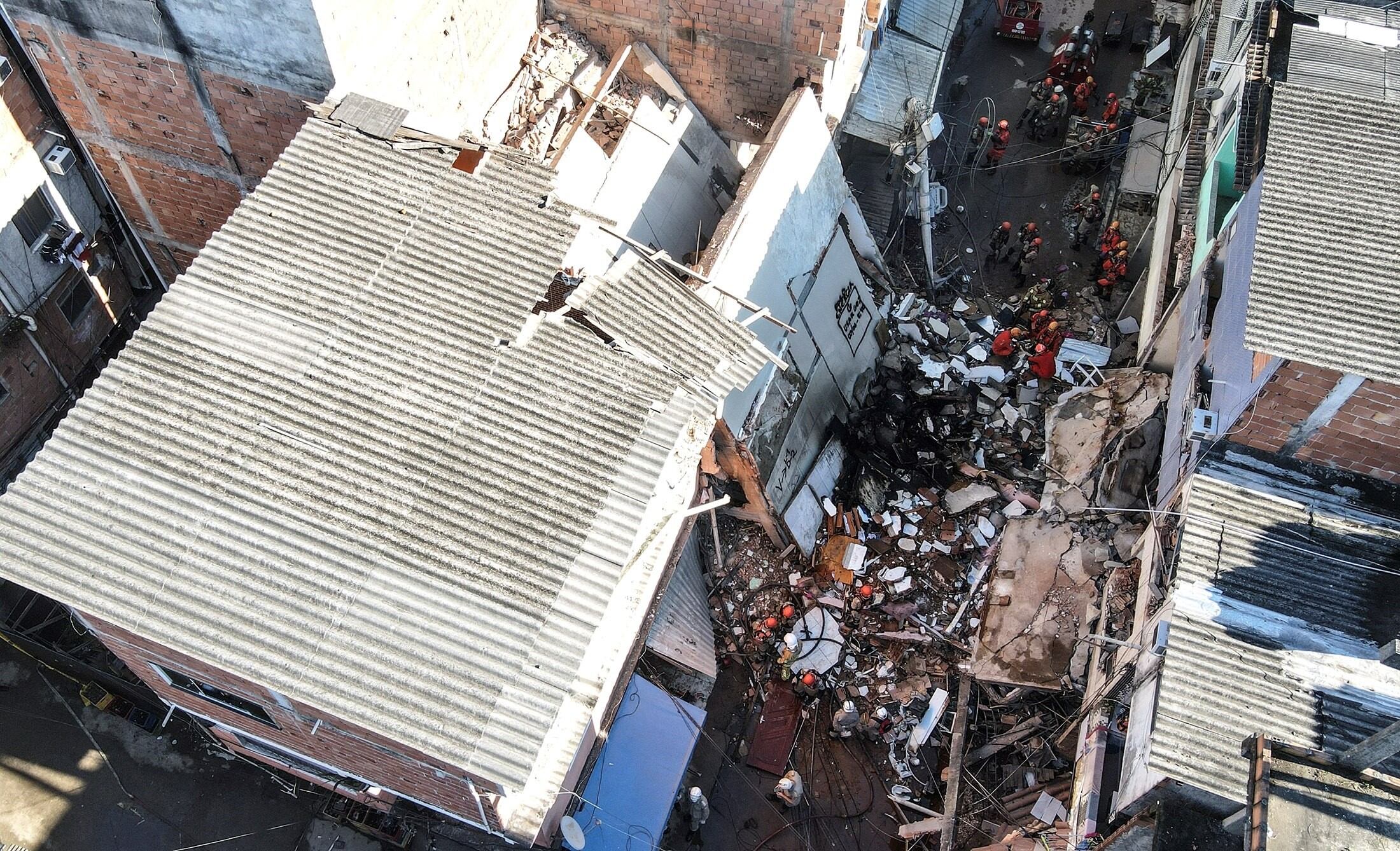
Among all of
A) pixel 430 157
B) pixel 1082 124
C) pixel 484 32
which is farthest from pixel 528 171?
pixel 1082 124

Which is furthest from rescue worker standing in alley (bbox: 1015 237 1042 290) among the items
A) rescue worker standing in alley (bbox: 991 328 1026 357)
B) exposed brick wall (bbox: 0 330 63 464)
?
exposed brick wall (bbox: 0 330 63 464)

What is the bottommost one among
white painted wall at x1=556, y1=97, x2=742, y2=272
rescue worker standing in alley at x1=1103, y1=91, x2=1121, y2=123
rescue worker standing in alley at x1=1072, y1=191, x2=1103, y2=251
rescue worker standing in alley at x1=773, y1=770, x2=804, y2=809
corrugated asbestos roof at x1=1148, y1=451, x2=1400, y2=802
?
rescue worker standing in alley at x1=773, y1=770, x2=804, y2=809

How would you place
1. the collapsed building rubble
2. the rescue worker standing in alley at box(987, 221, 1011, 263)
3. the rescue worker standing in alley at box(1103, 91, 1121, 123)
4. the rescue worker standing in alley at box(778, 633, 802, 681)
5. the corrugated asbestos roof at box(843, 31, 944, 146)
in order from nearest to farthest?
the collapsed building rubble, the rescue worker standing in alley at box(778, 633, 802, 681), the corrugated asbestos roof at box(843, 31, 944, 146), the rescue worker standing in alley at box(987, 221, 1011, 263), the rescue worker standing in alley at box(1103, 91, 1121, 123)

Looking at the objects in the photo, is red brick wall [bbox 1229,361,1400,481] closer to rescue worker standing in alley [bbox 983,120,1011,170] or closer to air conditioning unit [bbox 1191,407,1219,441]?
air conditioning unit [bbox 1191,407,1219,441]

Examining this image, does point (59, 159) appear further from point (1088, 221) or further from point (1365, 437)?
point (1088, 221)

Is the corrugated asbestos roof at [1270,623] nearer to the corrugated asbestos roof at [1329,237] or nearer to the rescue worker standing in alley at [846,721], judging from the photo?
the corrugated asbestos roof at [1329,237]

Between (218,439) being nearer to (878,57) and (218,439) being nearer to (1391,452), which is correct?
(1391,452)
